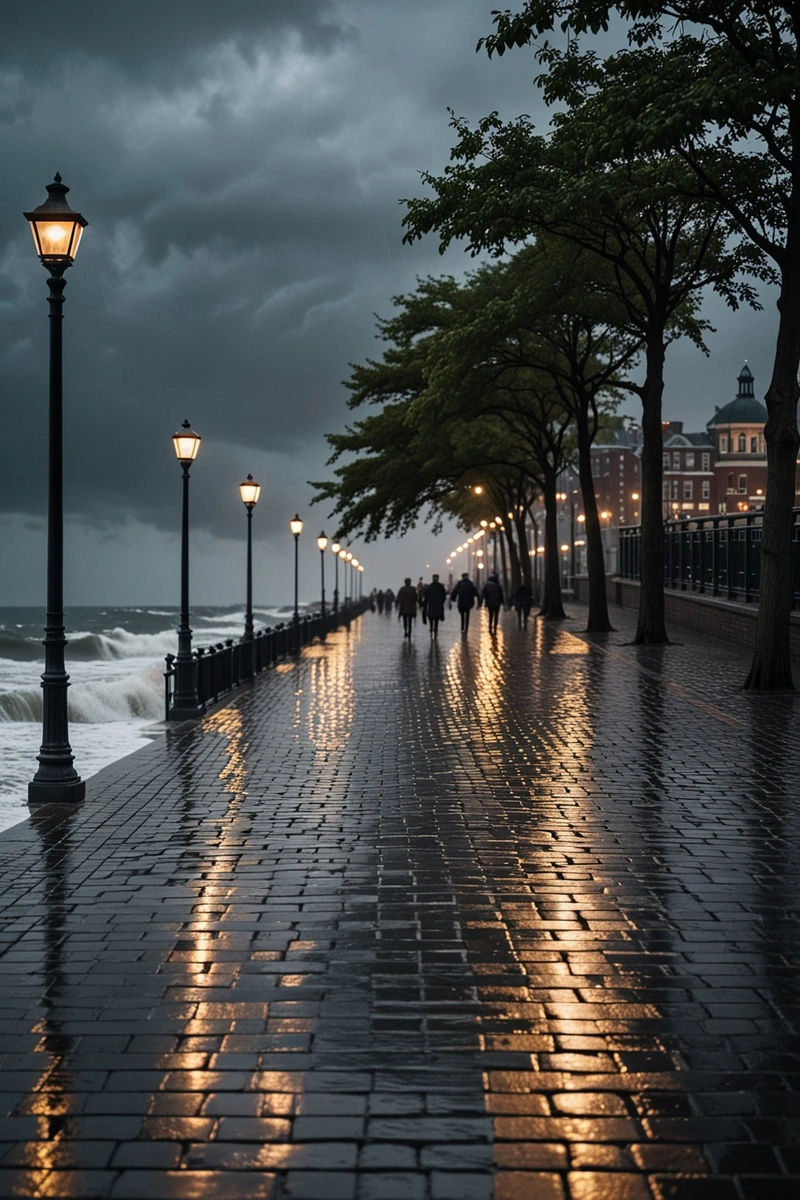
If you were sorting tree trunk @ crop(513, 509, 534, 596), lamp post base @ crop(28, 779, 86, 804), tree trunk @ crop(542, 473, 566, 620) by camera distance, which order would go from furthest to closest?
1. tree trunk @ crop(513, 509, 534, 596)
2. tree trunk @ crop(542, 473, 566, 620)
3. lamp post base @ crop(28, 779, 86, 804)

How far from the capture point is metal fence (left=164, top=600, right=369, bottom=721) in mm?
19084

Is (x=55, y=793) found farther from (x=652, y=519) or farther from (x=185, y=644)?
(x=652, y=519)

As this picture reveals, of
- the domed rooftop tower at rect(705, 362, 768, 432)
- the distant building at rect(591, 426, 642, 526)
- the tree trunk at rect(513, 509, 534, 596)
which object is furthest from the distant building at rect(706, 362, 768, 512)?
the tree trunk at rect(513, 509, 534, 596)

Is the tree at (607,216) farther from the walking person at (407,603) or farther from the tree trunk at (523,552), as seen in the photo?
the tree trunk at (523,552)

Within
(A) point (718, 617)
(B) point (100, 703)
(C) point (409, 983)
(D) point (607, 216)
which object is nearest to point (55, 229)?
(C) point (409, 983)

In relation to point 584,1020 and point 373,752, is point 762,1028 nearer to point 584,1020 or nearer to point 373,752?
point 584,1020

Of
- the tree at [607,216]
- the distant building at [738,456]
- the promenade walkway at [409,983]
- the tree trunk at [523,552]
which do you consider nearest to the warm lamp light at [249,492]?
the tree at [607,216]

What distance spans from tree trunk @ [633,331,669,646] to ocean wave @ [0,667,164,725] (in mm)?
11219

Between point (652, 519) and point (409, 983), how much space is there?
82.4 ft

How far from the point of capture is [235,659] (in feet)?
76.8

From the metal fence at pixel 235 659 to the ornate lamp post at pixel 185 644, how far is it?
151 mm

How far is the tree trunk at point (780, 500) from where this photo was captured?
19.0 metres

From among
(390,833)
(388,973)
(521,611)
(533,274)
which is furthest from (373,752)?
(521,611)

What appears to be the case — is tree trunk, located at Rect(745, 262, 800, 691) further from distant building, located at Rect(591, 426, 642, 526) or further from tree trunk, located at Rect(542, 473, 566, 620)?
distant building, located at Rect(591, 426, 642, 526)
